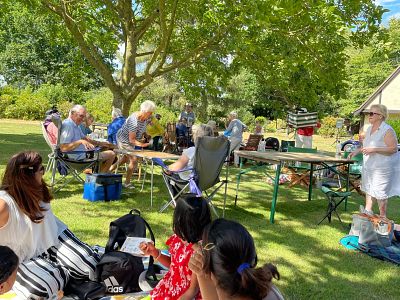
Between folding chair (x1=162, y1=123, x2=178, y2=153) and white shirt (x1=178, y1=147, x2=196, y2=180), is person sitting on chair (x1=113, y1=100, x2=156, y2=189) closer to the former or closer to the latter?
white shirt (x1=178, y1=147, x2=196, y2=180)

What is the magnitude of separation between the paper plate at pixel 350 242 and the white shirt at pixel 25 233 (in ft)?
10.4

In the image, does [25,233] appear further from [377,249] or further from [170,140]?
[170,140]

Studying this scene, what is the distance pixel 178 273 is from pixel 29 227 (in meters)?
1.06

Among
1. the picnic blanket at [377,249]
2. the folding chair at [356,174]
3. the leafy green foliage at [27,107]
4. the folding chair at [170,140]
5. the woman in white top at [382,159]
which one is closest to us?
the picnic blanket at [377,249]

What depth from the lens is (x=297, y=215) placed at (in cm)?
565

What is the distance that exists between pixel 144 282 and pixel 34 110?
23639 mm

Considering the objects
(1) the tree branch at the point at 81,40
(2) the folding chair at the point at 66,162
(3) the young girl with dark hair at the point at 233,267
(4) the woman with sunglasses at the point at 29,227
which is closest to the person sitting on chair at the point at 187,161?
(2) the folding chair at the point at 66,162

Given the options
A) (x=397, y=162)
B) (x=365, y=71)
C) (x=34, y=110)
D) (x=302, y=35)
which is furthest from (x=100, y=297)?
(x=365, y=71)

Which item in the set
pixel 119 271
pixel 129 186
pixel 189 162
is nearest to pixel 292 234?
pixel 189 162

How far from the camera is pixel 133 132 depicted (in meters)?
6.56

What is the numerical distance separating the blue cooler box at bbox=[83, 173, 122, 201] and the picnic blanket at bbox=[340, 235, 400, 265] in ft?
10.3

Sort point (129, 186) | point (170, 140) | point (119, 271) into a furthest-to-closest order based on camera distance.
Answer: point (170, 140) → point (129, 186) → point (119, 271)

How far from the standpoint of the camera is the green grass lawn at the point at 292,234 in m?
3.35

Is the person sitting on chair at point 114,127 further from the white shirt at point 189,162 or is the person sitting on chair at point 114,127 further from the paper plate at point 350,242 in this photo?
the paper plate at point 350,242
